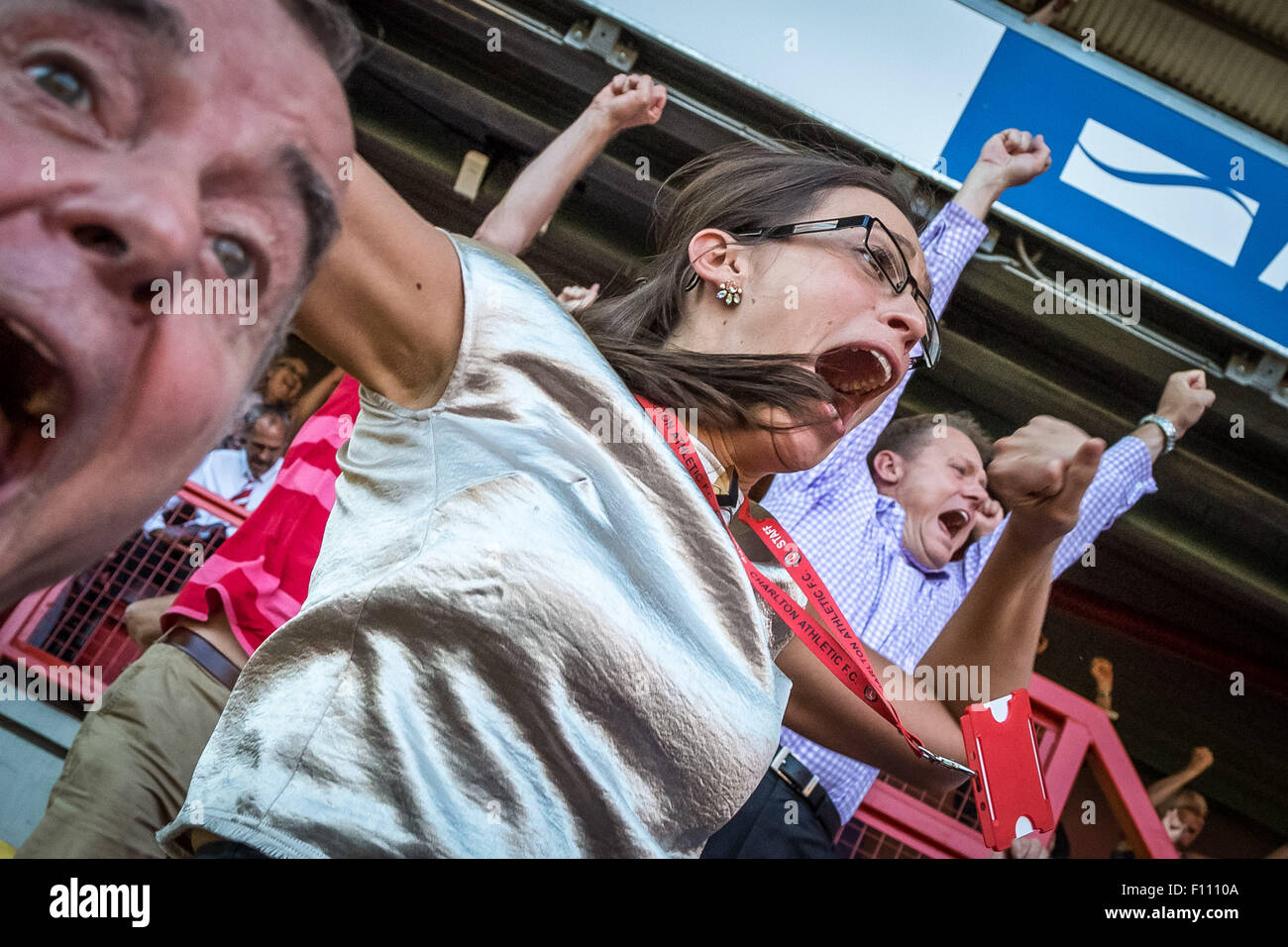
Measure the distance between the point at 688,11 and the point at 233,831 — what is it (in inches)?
64.8

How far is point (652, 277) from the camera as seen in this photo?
105cm

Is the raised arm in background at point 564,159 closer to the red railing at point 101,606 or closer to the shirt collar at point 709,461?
the shirt collar at point 709,461

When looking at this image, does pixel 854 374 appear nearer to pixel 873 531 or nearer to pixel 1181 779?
pixel 873 531

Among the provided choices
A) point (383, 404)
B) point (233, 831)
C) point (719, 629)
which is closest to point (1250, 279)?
point (719, 629)

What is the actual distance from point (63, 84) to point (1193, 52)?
2078 mm

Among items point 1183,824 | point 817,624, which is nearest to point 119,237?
point 817,624

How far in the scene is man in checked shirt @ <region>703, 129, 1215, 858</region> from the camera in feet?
4.83

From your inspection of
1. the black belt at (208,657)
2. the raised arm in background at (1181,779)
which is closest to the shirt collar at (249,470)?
the black belt at (208,657)

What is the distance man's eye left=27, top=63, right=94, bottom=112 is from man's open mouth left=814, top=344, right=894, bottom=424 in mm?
666

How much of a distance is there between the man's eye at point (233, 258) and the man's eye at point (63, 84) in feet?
0.19

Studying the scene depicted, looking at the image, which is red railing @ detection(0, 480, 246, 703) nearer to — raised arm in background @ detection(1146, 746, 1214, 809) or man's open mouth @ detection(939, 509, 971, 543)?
man's open mouth @ detection(939, 509, 971, 543)

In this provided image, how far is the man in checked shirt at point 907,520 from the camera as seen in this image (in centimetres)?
147

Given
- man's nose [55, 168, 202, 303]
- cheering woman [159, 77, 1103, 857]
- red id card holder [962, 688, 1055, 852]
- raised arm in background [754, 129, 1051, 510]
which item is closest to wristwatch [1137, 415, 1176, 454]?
raised arm in background [754, 129, 1051, 510]
